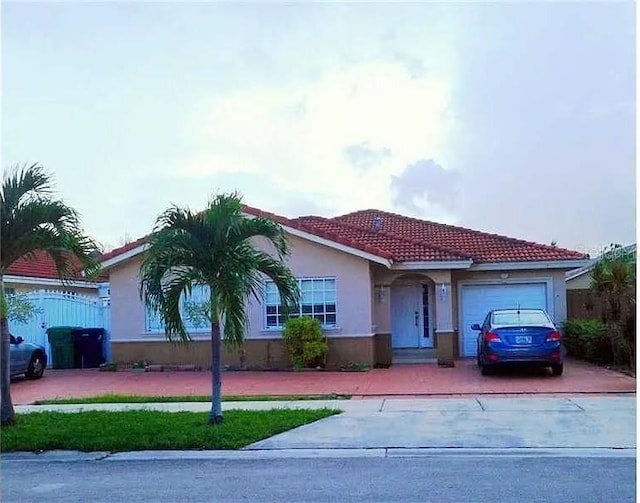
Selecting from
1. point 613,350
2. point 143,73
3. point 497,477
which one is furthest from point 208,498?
point 613,350

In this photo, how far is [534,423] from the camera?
11.2 meters

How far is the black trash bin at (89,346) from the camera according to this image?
2102 centimetres

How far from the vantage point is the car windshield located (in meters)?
16.6

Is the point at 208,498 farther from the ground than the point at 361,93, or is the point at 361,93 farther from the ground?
the point at 361,93

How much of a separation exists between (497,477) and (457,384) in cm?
760

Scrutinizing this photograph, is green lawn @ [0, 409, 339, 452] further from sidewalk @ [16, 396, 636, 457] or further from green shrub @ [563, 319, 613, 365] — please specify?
green shrub @ [563, 319, 613, 365]

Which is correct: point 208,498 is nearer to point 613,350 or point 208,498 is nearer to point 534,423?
point 534,423

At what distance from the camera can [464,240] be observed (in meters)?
23.8

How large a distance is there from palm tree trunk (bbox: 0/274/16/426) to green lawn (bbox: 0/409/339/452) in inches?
8.2

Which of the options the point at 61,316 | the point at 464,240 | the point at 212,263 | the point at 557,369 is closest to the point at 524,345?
the point at 557,369

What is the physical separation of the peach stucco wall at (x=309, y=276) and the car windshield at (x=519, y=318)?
3.55 m

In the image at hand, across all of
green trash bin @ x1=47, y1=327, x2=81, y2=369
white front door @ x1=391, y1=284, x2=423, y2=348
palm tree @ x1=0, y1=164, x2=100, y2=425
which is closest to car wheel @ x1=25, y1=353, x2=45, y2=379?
green trash bin @ x1=47, y1=327, x2=81, y2=369

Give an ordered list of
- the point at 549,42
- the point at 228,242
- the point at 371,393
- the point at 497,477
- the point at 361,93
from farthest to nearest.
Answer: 1. the point at 371,393
2. the point at 361,93
3. the point at 228,242
4. the point at 497,477
5. the point at 549,42

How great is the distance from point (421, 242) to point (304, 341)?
5372 millimetres
